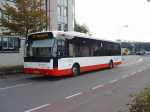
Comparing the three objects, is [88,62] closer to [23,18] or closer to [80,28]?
[23,18]

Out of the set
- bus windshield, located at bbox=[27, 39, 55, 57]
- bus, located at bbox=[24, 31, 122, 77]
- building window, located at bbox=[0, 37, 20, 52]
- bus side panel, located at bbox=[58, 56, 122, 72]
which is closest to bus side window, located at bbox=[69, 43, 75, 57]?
bus, located at bbox=[24, 31, 122, 77]

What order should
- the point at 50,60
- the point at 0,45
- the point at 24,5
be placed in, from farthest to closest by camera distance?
the point at 0,45, the point at 24,5, the point at 50,60

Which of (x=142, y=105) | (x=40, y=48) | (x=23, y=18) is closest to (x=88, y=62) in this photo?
(x=40, y=48)

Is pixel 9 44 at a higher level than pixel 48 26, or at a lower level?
lower

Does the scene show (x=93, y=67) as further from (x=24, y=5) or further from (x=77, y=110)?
(x=77, y=110)

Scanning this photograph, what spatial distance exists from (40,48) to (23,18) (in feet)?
25.4

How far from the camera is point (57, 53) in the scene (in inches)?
605

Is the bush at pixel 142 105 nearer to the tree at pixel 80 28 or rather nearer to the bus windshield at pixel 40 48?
the bus windshield at pixel 40 48

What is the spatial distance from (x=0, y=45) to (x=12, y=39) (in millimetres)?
1940

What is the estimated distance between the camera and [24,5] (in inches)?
908

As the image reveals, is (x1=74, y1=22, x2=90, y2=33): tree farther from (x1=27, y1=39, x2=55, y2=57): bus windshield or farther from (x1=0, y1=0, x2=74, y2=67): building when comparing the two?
(x1=27, y1=39, x2=55, y2=57): bus windshield

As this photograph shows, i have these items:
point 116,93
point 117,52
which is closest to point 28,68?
point 116,93

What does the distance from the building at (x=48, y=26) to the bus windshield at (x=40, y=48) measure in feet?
32.4

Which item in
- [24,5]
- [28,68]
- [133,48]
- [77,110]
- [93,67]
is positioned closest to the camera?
[77,110]
